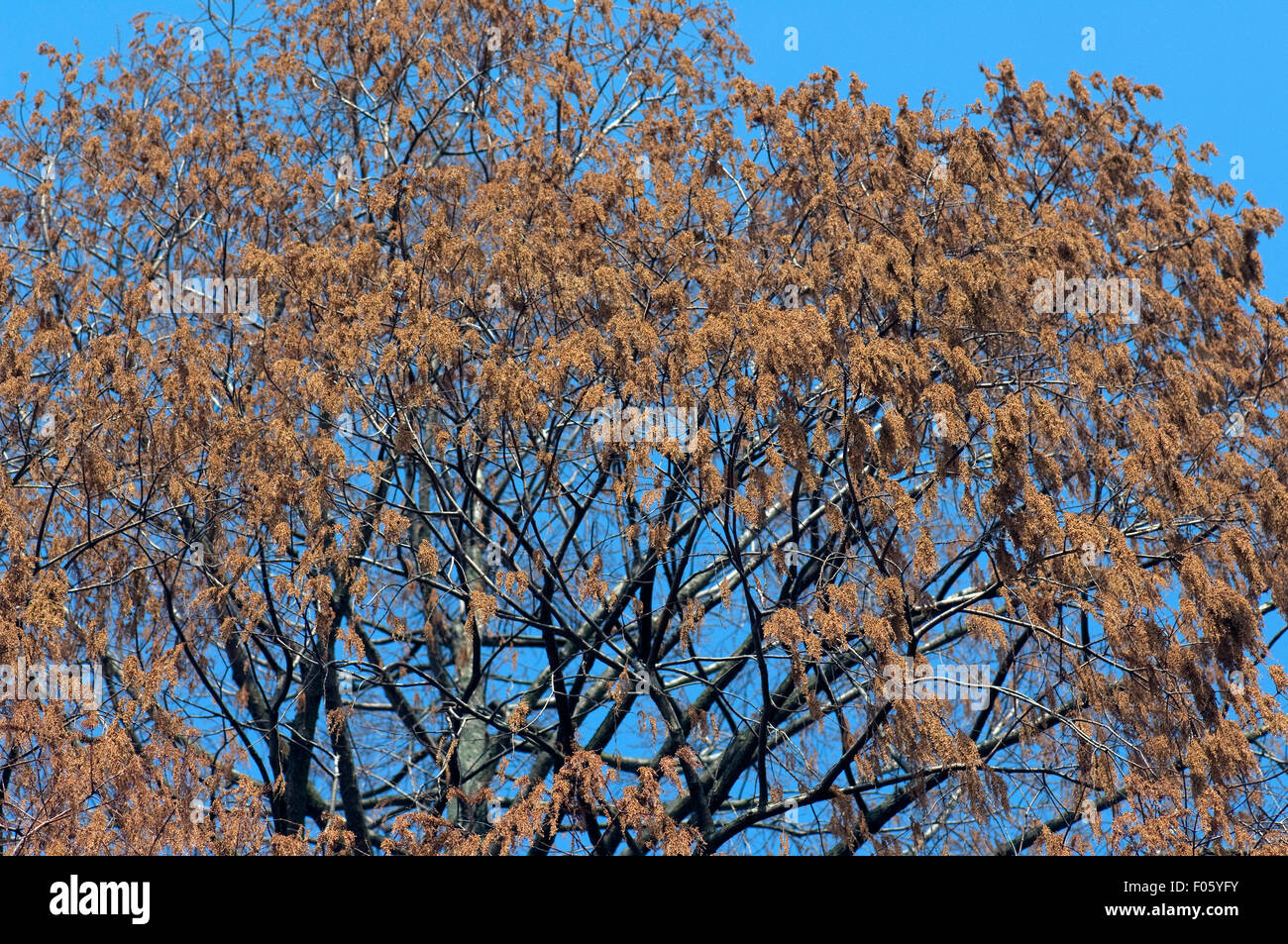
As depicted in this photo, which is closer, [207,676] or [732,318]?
[732,318]

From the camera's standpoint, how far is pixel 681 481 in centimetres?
906

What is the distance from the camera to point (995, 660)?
386 inches

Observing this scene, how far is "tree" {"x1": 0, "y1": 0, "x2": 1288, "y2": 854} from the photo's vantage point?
8.83m

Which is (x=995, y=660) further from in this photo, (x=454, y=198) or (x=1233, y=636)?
(x=454, y=198)

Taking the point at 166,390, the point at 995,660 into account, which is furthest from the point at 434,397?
the point at 995,660

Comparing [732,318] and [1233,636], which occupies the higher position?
[732,318]

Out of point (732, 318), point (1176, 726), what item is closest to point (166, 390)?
point (732, 318)

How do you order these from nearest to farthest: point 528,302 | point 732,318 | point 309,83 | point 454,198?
1. point 732,318
2. point 528,302
3. point 454,198
4. point 309,83

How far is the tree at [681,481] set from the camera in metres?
8.83

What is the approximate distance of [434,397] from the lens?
975 cm

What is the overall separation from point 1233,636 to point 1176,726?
67cm

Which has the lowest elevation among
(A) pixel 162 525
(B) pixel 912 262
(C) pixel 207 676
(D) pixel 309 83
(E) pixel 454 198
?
(C) pixel 207 676

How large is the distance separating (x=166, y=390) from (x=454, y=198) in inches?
115
